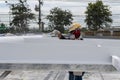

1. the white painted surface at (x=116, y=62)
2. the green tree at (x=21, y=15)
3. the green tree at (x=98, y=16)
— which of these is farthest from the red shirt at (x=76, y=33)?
the green tree at (x=98, y=16)

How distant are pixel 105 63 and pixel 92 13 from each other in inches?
1281

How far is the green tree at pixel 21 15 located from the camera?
3234 centimetres

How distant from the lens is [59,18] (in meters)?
33.4

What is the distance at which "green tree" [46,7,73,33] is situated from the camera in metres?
31.1

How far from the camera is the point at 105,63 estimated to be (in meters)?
3.05

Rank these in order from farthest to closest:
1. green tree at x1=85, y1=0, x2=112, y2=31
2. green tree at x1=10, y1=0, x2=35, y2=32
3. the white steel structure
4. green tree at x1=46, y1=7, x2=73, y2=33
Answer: green tree at x1=85, y1=0, x2=112, y2=31 < green tree at x1=10, y1=0, x2=35, y2=32 < green tree at x1=46, y1=7, x2=73, y2=33 < the white steel structure

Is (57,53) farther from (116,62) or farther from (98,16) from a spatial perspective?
(98,16)

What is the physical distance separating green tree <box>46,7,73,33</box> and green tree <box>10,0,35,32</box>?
1.81 meters

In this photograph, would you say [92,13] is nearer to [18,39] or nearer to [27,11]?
[27,11]

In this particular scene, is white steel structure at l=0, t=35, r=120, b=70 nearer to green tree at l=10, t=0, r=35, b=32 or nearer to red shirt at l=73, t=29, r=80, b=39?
red shirt at l=73, t=29, r=80, b=39

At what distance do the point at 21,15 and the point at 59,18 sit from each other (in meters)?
3.43

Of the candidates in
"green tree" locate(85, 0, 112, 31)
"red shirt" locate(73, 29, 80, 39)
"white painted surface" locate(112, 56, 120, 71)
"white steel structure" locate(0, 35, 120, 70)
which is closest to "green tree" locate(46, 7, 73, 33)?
"green tree" locate(85, 0, 112, 31)

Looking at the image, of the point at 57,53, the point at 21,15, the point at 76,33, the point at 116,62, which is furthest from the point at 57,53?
the point at 21,15

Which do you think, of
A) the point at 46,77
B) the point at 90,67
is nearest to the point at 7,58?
the point at 90,67
